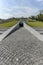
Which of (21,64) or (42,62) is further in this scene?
(21,64)

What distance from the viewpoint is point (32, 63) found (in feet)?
17.1

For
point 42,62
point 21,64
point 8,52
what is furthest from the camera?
point 8,52

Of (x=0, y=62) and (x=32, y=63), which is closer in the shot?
(x=32, y=63)

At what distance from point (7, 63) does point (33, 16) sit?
2408 inches


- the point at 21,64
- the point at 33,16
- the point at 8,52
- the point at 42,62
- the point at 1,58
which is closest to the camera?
the point at 42,62

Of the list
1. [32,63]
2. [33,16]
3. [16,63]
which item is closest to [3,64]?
[16,63]

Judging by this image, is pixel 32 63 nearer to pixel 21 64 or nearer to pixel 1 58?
pixel 21 64

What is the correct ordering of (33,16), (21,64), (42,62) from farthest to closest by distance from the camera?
(33,16)
(21,64)
(42,62)

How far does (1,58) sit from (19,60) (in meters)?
1.15

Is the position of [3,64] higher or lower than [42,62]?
lower

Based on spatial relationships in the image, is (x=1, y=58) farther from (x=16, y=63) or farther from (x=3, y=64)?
(x=16, y=63)

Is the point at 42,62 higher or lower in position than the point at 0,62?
higher

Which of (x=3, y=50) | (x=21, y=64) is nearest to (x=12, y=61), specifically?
(x=21, y=64)

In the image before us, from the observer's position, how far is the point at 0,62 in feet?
20.6
